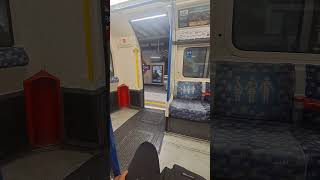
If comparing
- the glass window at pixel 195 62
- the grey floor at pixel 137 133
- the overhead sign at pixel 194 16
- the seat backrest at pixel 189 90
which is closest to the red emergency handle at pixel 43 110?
the grey floor at pixel 137 133

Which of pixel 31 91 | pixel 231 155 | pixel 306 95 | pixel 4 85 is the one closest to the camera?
pixel 231 155

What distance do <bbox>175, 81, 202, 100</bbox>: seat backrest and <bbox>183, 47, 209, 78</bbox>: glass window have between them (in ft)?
0.60

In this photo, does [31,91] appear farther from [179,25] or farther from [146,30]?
[146,30]

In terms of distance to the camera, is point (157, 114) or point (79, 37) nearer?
point (79, 37)

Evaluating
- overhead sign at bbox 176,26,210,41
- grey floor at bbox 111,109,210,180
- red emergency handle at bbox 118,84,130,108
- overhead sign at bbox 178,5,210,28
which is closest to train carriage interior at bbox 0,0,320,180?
grey floor at bbox 111,109,210,180

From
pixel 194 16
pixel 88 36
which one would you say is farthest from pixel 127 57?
pixel 88 36

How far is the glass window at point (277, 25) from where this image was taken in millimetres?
1518

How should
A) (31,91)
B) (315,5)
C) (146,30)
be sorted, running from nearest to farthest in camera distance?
(315,5)
(31,91)
(146,30)

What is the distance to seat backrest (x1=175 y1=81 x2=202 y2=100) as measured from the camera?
Answer: 3971 millimetres

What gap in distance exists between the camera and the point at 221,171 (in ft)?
4.54

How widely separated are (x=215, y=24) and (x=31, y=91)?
5.88ft

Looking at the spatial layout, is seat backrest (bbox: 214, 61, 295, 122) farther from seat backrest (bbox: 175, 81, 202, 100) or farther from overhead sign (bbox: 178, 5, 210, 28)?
overhead sign (bbox: 178, 5, 210, 28)

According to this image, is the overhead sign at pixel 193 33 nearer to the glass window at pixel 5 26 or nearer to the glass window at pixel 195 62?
the glass window at pixel 195 62

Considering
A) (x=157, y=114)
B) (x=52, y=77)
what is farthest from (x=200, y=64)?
(x=52, y=77)
